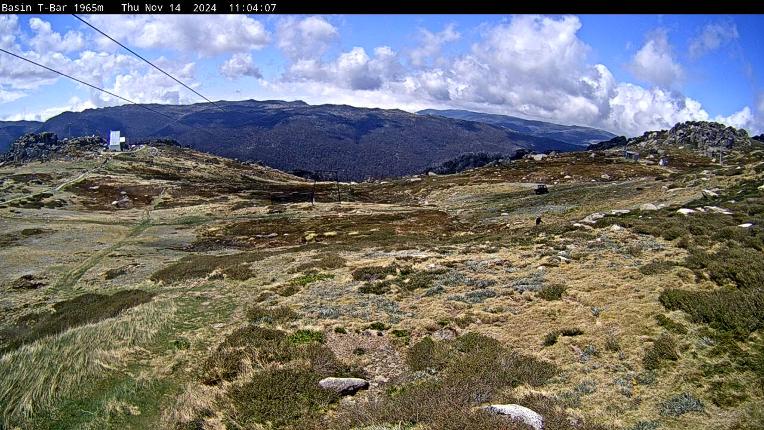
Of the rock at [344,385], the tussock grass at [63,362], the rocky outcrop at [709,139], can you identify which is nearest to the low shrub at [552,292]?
the rock at [344,385]

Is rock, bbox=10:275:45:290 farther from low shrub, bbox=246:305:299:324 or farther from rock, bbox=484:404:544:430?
rock, bbox=484:404:544:430

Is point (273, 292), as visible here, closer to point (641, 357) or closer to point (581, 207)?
point (641, 357)

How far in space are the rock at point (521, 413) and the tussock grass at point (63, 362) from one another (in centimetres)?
1366

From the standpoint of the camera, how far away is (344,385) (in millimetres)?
13984

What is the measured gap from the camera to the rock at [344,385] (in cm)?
1385

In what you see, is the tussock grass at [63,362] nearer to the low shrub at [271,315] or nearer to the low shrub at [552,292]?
the low shrub at [271,315]

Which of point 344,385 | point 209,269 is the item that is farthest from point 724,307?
point 209,269

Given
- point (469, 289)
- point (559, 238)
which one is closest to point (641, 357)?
point (469, 289)

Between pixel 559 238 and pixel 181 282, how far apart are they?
93.5ft

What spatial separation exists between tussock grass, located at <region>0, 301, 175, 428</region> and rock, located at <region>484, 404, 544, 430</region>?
13.7 metres

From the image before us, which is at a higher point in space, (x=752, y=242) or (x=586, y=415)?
(x=752, y=242)

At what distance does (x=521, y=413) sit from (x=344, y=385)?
5.84 meters
